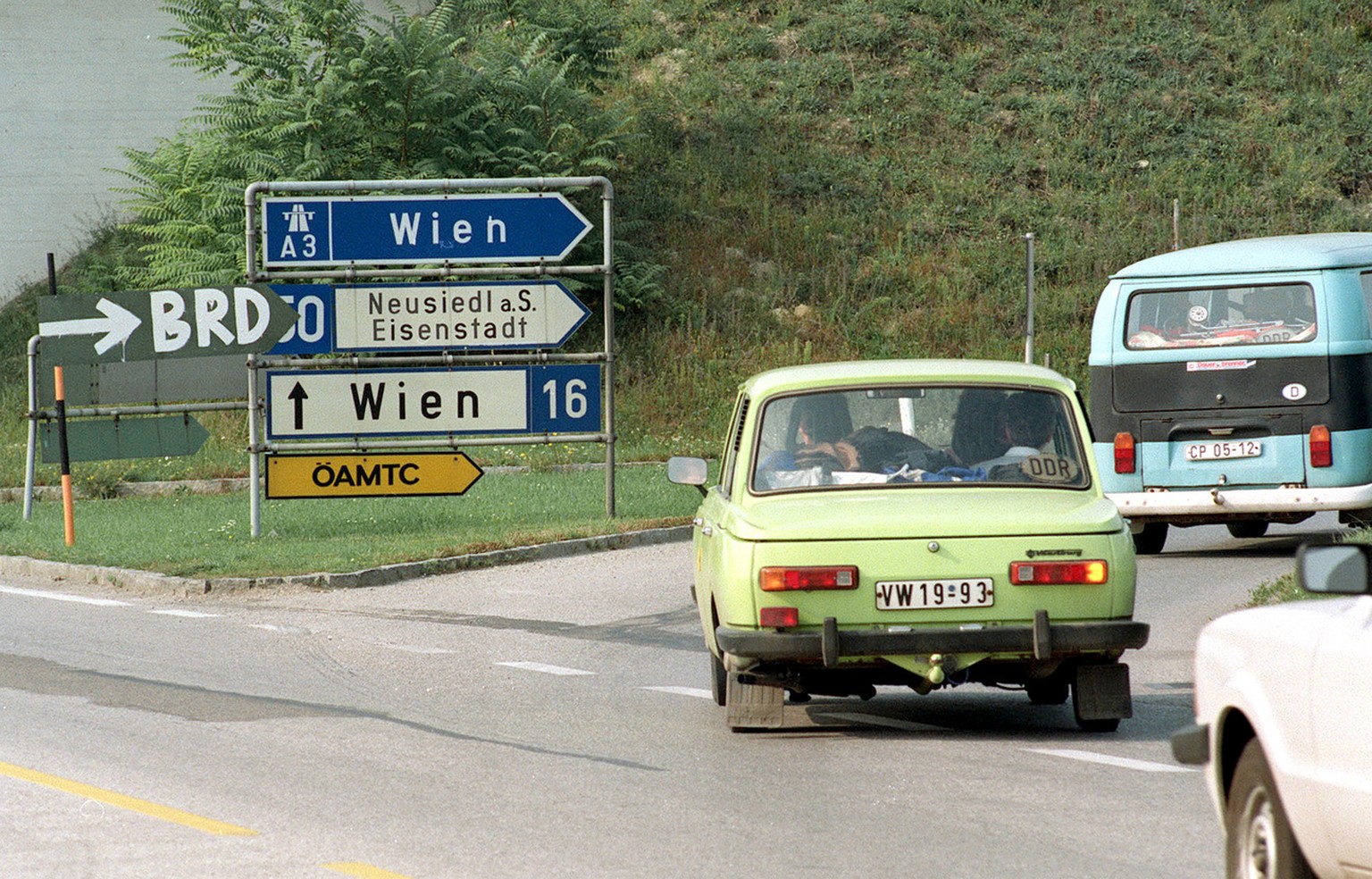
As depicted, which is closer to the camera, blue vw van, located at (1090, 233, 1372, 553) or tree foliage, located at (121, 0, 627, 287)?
blue vw van, located at (1090, 233, 1372, 553)

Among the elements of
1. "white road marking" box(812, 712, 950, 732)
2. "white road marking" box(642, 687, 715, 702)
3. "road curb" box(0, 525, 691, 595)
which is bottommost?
"road curb" box(0, 525, 691, 595)

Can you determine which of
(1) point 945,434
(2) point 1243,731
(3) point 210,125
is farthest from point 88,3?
(2) point 1243,731

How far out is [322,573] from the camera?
15883 mm

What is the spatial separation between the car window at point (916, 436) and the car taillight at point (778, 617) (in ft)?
2.98

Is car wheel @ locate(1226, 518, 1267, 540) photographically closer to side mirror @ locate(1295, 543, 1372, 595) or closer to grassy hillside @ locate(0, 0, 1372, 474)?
grassy hillside @ locate(0, 0, 1372, 474)

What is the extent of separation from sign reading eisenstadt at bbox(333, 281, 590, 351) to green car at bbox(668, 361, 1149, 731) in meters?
10.9

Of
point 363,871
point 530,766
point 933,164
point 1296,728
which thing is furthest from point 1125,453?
point 933,164

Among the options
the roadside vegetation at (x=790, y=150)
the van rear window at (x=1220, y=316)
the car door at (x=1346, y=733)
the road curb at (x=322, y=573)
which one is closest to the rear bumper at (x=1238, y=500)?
the van rear window at (x=1220, y=316)

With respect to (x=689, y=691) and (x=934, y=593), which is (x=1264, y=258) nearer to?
(x=689, y=691)

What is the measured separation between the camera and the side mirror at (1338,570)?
4215 mm

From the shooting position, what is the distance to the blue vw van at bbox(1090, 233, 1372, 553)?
50.5 ft

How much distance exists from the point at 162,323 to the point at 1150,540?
1021 cm

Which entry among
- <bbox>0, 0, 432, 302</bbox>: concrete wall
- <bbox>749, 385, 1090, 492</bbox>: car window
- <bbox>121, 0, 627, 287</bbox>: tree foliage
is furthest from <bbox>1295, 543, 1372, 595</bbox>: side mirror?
<bbox>0, 0, 432, 302</bbox>: concrete wall

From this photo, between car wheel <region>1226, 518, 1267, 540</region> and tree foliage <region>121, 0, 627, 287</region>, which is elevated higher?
tree foliage <region>121, 0, 627, 287</region>
